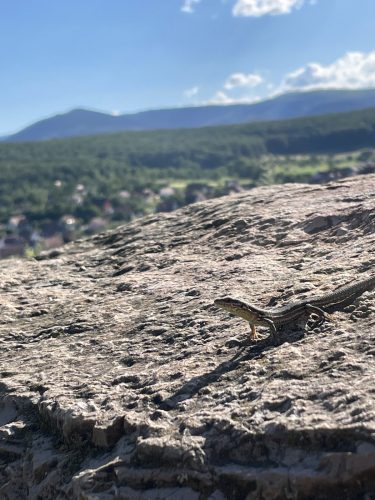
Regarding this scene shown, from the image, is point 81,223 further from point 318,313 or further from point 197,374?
point 197,374

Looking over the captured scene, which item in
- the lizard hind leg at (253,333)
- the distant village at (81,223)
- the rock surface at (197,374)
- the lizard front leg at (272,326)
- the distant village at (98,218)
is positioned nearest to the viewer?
the rock surface at (197,374)

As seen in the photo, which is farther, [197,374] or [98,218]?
[98,218]

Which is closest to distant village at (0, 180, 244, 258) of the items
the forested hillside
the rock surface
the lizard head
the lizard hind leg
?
the forested hillside

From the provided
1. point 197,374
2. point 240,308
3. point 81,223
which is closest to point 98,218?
point 81,223

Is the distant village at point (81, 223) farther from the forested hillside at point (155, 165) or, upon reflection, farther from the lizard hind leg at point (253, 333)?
the lizard hind leg at point (253, 333)

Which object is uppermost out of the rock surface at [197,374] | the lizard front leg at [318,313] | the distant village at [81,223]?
the lizard front leg at [318,313]

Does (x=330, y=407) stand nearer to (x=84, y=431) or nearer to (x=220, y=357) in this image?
(x=220, y=357)

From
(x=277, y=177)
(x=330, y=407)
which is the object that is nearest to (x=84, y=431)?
(x=330, y=407)

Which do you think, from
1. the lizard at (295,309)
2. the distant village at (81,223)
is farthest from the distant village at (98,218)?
the lizard at (295,309)

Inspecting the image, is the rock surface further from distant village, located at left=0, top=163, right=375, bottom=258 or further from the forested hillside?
the forested hillside
